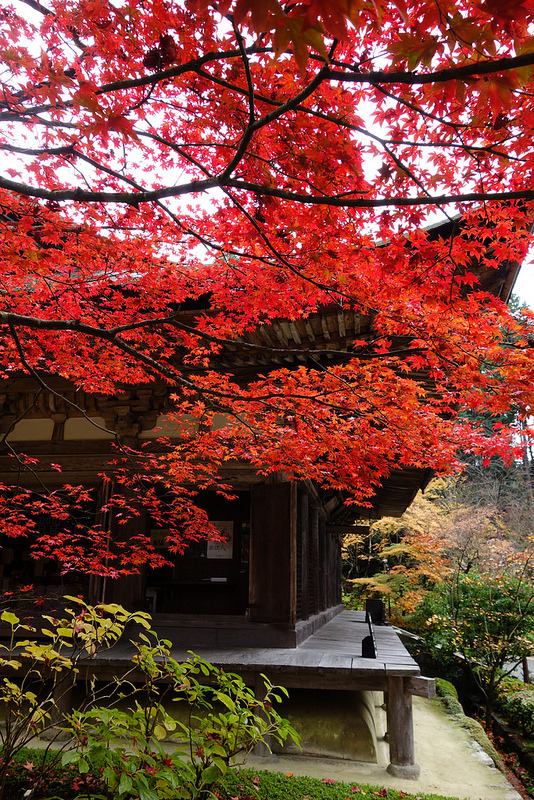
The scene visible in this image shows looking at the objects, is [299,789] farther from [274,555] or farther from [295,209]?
[295,209]

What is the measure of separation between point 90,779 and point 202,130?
5.99 m

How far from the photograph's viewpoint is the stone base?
A: 235 inches

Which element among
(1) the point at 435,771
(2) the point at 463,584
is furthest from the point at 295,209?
(2) the point at 463,584

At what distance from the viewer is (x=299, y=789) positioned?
5047mm

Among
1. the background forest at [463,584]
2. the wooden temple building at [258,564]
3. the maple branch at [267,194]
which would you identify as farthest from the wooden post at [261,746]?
the maple branch at [267,194]

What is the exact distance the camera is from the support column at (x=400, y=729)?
241 inches

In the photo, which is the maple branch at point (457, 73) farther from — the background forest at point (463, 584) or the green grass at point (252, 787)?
the green grass at point (252, 787)

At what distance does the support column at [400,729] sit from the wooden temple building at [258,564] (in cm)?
1

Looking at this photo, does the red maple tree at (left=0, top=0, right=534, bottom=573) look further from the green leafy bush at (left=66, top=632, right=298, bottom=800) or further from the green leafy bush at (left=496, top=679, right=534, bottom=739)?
the green leafy bush at (left=496, top=679, right=534, bottom=739)

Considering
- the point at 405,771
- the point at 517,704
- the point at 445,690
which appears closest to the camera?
the point at 405,771

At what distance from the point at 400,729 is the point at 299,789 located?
178cm

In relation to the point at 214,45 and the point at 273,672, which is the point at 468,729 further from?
the point at 214,45

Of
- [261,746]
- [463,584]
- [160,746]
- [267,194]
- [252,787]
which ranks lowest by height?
[261,746]

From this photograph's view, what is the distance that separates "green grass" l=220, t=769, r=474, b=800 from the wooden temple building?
1.02 m
